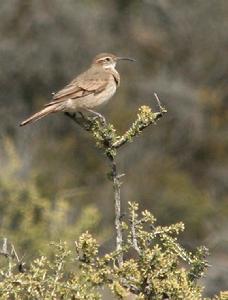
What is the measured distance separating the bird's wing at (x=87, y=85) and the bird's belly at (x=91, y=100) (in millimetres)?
40

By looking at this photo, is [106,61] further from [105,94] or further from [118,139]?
[118,139]

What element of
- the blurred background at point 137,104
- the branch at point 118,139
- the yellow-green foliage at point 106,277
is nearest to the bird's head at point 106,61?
the branch at point 118,139

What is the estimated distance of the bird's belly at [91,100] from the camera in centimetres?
868

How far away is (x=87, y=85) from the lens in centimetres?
962

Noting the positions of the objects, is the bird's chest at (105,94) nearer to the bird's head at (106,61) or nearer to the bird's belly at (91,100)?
the bird's belly at (91,100)

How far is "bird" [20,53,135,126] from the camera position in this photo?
8.61m

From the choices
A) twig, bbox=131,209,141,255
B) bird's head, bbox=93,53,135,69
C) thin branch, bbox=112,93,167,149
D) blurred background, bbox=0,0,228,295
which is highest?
blurred background, bbox=0,0,228,295

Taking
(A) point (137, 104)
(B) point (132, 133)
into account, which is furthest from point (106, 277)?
(A) point (137, 104)

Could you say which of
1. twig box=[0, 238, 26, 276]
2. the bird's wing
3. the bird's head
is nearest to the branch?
twig box=[0, 238, 26, 276]

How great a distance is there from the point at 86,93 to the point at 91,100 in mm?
94

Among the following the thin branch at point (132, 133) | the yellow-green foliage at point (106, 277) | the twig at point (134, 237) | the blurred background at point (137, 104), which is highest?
the blurred background at point (137, 104)

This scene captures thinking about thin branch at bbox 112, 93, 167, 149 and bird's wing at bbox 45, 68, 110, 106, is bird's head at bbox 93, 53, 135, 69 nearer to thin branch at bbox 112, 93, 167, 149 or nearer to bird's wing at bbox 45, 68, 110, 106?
bird's wing at bbox 45, 68, 110, 106

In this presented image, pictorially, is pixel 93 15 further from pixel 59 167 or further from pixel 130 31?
pixel 59 167

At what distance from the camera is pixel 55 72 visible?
1037 inches
